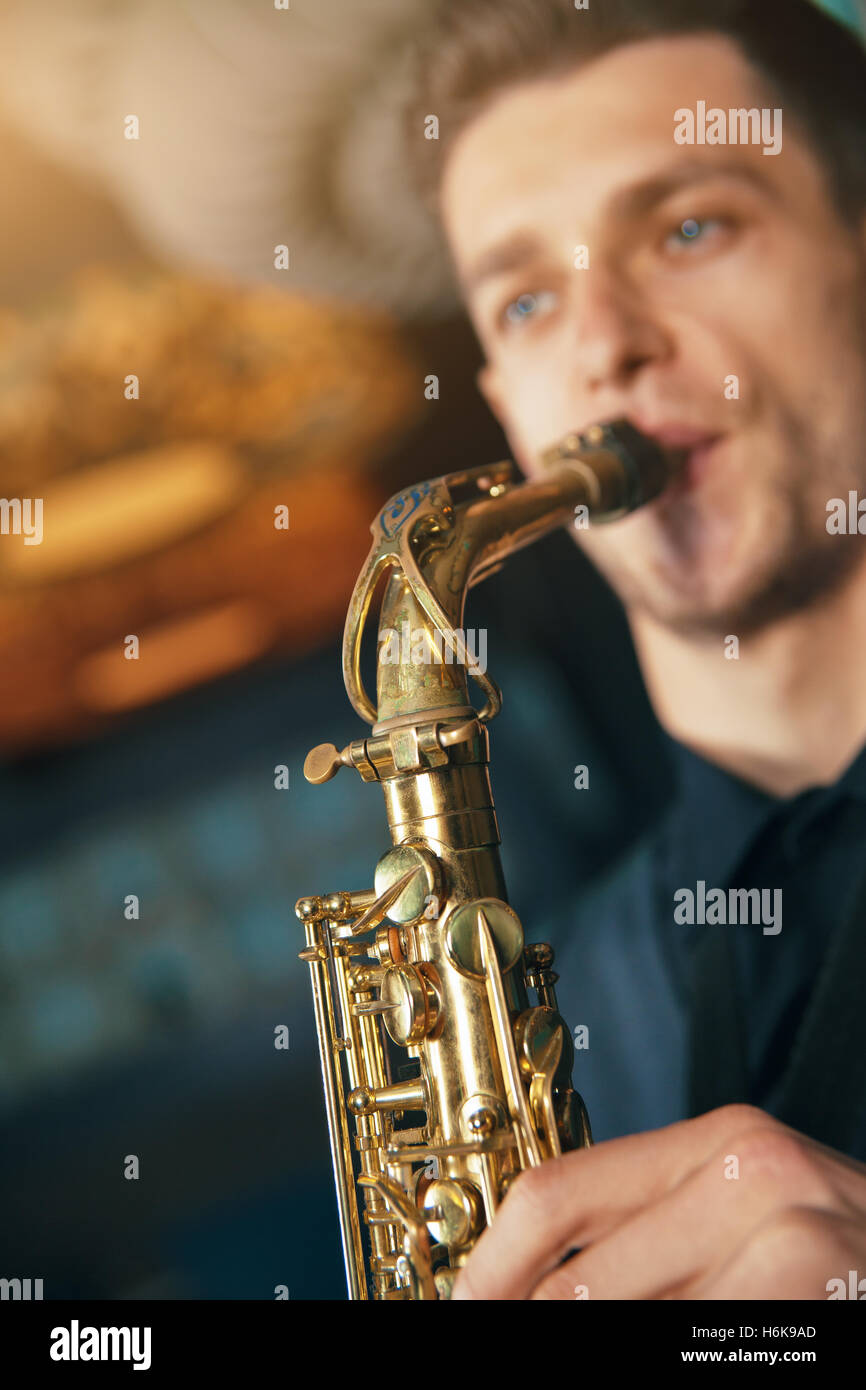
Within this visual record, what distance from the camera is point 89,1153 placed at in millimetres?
2211

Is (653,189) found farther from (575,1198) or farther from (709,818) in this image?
(575,1198)

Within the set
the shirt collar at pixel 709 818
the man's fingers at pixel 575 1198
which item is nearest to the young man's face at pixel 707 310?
the shirt collar at pixel 709 818

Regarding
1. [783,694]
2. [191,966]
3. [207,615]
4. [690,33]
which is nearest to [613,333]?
[690,33]

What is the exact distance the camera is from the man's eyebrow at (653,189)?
1.56 metres

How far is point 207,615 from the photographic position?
2.20 meters

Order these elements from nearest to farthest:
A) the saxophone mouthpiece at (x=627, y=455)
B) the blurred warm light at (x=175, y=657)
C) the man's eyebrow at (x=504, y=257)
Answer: the saxophone mouthpiece at (x=627, y=455) → the man's eyebrow at (x=504, y=257) → the blurred warm light at (x=175, y=657)

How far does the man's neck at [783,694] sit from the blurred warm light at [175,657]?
836 millimetres

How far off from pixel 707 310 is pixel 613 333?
0.42 ft

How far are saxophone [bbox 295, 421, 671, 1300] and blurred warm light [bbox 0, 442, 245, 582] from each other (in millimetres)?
1035

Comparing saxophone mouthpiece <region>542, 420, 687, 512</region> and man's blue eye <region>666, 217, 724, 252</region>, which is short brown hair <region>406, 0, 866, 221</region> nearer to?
man's blue eye <region>666, 217, 724, 252</region>

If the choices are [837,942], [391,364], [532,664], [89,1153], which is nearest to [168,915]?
[89,1153]

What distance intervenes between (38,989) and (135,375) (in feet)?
3.93
